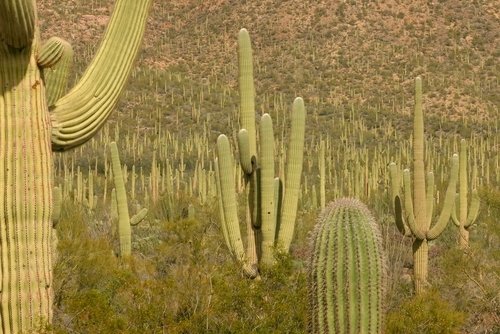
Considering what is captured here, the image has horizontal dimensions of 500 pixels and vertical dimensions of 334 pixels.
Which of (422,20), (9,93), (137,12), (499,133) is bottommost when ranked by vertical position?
(499,133)

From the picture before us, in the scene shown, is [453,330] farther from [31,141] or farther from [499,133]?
[499,133]

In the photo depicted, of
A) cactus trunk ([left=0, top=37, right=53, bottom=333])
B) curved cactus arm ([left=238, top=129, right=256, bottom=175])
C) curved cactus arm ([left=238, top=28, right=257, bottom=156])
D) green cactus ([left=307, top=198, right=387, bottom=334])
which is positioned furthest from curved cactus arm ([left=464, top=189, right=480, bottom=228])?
cactus trunk ([left=0, top=37, right=53, bottom=333])

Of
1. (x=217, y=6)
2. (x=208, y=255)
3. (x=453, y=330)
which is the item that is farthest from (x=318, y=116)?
(x=453, y=330)

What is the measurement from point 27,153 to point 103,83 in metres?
0.69

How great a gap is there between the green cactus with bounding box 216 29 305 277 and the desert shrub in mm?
1345

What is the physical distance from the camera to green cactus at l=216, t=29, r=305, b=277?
732 centimetres

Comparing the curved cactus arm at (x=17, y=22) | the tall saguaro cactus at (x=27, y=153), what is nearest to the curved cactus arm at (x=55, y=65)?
the tall saguaro cactus at (x=27, y=153)

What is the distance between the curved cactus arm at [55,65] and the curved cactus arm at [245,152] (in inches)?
112

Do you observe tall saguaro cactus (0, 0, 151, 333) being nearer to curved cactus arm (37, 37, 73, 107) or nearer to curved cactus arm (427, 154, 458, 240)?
curved cactus arm (37, 37, 73, 107)

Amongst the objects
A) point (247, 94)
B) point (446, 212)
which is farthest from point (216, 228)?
point (247, 94)

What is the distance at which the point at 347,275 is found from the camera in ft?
17.4

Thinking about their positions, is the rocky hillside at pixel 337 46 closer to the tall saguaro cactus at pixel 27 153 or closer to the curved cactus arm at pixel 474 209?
the curved cactus arm at pixel 474 209

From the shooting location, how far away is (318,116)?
36.4 metres

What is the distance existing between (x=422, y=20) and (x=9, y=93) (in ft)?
147
